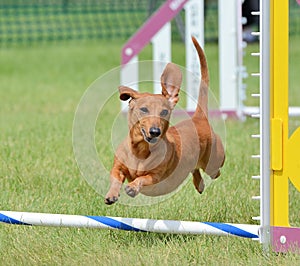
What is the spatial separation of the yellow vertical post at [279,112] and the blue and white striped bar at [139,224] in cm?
14

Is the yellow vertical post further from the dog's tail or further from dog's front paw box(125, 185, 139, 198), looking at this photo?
dog's front paw box(125, 185, 139, 198)

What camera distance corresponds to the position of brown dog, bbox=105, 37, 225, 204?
3236 mm

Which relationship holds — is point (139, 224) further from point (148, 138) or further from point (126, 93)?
point (126, 93)

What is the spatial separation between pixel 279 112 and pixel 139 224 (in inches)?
26.1

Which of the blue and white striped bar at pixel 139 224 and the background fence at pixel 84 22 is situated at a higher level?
the background fence at pixel 84 22

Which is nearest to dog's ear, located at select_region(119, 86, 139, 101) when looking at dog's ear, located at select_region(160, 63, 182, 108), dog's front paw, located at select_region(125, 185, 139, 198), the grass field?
dog's ear, located at select_region(160, 63, 182, 108)

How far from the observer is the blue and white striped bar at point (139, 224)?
3295 millimetres

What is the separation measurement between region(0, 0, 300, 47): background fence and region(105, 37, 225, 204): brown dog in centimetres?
1141

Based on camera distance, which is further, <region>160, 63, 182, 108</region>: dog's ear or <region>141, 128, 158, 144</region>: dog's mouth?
<region>160, 63, 182, 108</region>: dog's ear

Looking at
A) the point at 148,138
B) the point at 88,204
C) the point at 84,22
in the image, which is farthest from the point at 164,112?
the point at 84,22

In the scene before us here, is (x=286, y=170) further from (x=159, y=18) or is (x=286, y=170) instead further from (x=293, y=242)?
(x=159, y=18)

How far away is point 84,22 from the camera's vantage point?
18484mm

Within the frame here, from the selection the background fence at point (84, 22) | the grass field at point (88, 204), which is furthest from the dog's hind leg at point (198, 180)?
the background fence at point (84, 22)

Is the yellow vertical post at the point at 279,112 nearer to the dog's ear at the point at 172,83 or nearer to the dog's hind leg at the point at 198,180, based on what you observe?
the dog's ear at the point at 172,83
